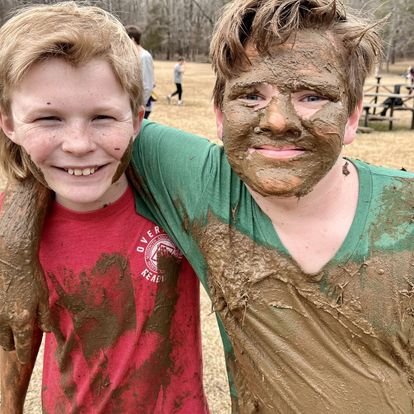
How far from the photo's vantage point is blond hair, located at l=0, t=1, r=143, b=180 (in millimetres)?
1376

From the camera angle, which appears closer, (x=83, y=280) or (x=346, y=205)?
(x=346, y=205)

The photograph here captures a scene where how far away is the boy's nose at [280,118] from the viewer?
51.7 inches

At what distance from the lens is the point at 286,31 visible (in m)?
1.32

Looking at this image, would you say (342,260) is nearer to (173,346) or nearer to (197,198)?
(197,198)

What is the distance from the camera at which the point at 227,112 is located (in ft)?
4.68

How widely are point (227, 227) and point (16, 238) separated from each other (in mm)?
621

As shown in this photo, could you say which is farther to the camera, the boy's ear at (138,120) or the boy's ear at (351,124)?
the boy's ear at (138,120)

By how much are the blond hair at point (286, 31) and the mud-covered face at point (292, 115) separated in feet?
0.09

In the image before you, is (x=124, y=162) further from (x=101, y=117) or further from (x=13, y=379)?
(x=13, y=379)

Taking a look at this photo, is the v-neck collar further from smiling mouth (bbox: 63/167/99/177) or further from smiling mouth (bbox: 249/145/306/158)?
smiling mouth (bbox: 63/167/99/177)

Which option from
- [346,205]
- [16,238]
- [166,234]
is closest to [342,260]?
[346,205]

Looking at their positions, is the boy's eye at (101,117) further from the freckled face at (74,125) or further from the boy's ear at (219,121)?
the boy's ear at (219,121)

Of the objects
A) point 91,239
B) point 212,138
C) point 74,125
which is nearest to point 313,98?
point 74,125

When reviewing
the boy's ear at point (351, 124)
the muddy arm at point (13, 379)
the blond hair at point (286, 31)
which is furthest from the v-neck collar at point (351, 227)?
the muddy arm at point (13, 379)
